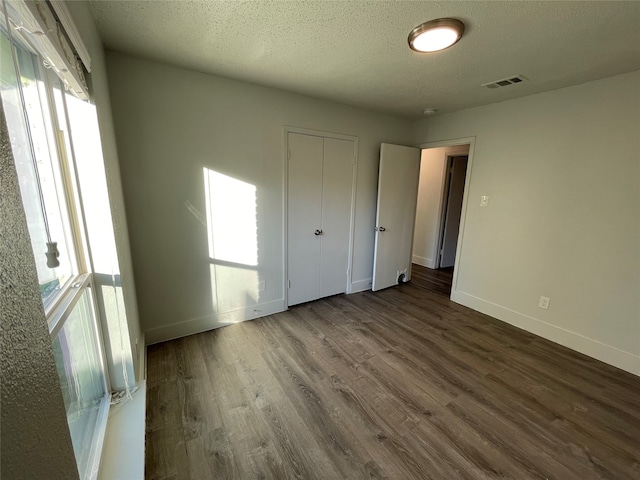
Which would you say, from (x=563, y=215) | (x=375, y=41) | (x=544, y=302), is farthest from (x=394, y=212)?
(x=375, y=41)

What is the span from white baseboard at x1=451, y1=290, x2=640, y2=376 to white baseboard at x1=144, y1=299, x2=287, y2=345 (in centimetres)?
233

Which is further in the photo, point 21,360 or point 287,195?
point 287,195

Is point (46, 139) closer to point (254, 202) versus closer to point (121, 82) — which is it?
point (121, 82)

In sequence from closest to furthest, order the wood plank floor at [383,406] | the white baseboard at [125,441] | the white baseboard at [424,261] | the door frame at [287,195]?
the white baseboard at [125,441], the wood plank floor at [383,406], the door frame at [287,195], the white baseboard at [424,261]

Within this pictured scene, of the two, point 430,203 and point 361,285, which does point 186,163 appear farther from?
point 430,203

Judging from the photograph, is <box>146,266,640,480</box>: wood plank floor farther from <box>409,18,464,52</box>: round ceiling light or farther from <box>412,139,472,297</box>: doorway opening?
<box>409,18,464,52</box>: round ceiling light

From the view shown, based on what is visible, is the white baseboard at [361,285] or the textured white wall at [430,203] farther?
the textured white wall at [430,203]

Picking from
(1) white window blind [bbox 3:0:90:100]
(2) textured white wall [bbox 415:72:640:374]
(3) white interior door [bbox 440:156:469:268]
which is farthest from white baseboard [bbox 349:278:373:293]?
(1) white window blind [bbox 3:0:90:100]

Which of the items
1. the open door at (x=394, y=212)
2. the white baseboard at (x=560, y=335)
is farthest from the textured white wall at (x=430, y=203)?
the white baseboard at (x=560, y=335)

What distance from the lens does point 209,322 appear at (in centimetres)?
265

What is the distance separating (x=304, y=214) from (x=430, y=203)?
2.85m

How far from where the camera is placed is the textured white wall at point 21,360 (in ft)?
1.32

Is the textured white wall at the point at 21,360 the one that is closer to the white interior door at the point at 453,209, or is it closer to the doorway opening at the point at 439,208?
the doorway opening at the point at 439,208

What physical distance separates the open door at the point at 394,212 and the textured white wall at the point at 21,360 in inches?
131
